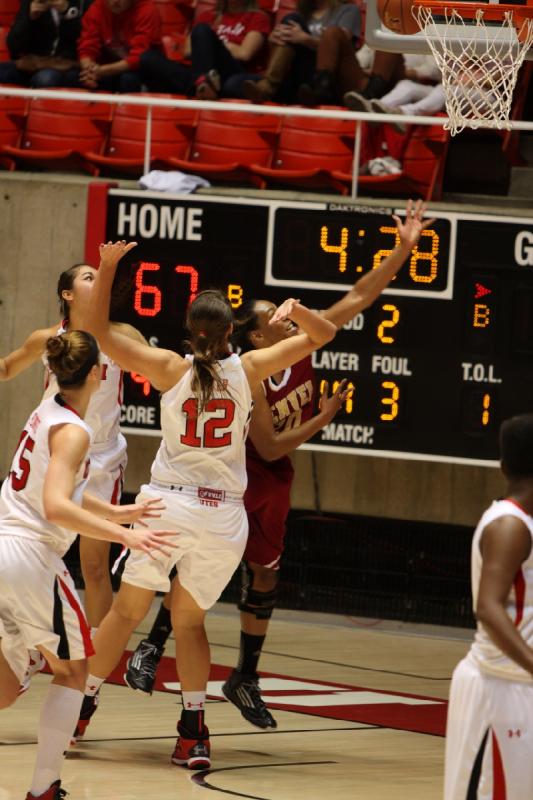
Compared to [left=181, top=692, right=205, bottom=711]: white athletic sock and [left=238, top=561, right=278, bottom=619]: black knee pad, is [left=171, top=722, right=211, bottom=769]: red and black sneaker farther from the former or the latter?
[left=238, top=561, right=278, bottom=619]: black knee pad

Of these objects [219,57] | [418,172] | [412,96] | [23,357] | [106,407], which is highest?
[219,57]

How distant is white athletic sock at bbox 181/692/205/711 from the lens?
6242 millimetres

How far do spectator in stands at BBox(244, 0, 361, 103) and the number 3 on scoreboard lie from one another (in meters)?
6.29

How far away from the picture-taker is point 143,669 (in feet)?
22.5

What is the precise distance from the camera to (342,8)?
12.6 metres

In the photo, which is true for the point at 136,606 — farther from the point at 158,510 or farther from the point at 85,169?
the point at 85,169

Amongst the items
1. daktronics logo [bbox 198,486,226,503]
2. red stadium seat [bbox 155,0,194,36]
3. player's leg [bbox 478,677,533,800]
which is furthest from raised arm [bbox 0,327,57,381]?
red stadium seat [bbox 155,0,194,36]

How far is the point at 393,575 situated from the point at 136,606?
4738 mm

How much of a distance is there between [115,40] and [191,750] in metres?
8.39

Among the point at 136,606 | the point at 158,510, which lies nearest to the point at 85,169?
the point at 136,606

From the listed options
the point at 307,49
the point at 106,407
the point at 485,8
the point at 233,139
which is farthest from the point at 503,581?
the point at 307,49

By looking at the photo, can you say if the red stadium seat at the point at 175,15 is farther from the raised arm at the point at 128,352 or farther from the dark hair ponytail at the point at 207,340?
the dark hair ponytail at the point at 207,340

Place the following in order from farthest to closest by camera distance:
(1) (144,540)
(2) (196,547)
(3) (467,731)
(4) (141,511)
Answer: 1. (2) (196,547)
2. (4) (141,511)
3. (1) (144,540)
4. (3) (467,731)

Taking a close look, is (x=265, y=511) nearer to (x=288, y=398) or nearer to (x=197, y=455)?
(x=288, y=398)
